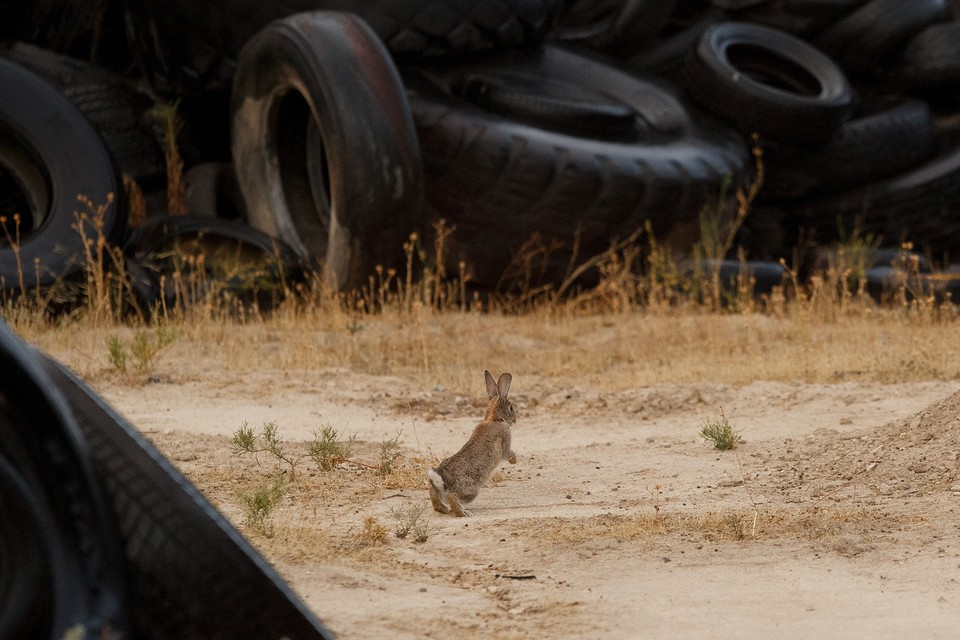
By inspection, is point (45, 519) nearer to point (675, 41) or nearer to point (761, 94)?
point (761, 94)

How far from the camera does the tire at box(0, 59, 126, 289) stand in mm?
7895

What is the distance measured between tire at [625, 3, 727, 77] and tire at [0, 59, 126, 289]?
4250 mm

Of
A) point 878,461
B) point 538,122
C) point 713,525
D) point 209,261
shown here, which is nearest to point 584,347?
point 538,122

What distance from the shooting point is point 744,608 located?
10.4 feet

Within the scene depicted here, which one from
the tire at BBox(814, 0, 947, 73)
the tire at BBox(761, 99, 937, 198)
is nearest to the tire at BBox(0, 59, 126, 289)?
the tire at BBox(761, 99, 937, 198)

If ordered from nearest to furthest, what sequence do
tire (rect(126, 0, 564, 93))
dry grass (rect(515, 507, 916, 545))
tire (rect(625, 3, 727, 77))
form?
dry grass (rect(515, 507, 916, 545)) < tire (rect(126, 0, 564, 93)) < tire (rect(625, 3, 727, 77))

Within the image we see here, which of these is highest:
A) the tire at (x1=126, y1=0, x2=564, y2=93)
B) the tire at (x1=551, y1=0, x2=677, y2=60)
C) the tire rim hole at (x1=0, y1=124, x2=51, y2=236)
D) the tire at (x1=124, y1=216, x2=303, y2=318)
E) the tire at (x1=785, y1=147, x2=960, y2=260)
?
the tire at (x1=551, y1=0, x2=677, y2=60)

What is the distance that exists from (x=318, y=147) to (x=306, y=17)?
1.09 meters

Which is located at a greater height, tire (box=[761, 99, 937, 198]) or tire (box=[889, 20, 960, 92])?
tire (box=[889, 20, 960, 92])

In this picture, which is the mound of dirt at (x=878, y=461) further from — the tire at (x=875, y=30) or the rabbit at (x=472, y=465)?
the tire at (x=875, y=30)

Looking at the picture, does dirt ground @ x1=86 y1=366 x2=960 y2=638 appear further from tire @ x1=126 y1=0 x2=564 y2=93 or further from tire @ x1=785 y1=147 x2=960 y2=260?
tire @ x1=785 y1=147 x2=960 y2=260

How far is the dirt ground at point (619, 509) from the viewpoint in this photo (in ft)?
10.3

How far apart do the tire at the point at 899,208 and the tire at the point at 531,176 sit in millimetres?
1559

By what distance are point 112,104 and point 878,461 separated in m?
6.83
